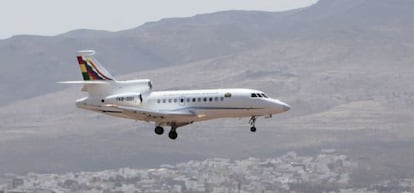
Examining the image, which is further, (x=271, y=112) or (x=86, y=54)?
(x=86, y=54)

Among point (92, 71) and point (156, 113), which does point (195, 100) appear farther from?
point (92, 71)

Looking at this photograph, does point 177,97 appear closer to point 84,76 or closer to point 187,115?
point 187,115

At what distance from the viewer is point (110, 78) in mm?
113938

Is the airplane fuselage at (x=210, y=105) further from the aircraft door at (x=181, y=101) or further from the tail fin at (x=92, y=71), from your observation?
the tail fin at (x=92, y=71)

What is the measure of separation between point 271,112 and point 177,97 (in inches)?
270

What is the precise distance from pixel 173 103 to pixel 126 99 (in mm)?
4140

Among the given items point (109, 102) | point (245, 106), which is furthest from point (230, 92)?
point (109, 102)

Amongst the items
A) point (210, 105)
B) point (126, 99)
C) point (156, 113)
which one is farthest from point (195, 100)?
point (126, 99)

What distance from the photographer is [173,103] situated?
108312 mm

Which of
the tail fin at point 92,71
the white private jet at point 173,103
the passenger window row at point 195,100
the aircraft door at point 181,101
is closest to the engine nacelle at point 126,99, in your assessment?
the white private jet at point 173,103

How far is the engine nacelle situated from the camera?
361 ft

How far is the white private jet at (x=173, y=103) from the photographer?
10706 centimetres

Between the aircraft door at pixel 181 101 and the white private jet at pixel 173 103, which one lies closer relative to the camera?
the white private jet at pixel 173 103

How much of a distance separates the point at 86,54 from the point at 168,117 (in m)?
10.6
